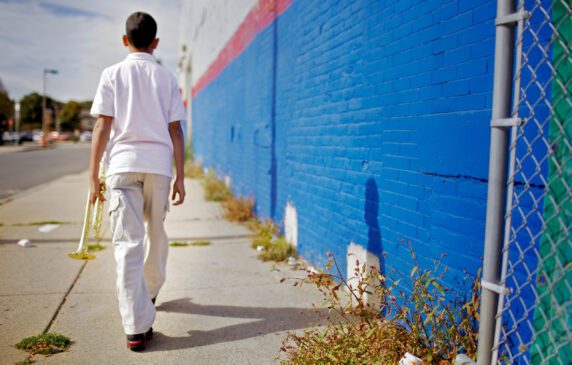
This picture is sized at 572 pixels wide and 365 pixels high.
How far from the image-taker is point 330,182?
14.9 feet

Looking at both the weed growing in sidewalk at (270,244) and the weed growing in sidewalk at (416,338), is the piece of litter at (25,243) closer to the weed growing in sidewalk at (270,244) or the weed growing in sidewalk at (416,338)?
the weed growing in sidewalk at (270,244)

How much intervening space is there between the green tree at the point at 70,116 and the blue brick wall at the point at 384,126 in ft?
394

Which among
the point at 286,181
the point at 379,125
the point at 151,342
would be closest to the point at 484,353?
the point at 379,125

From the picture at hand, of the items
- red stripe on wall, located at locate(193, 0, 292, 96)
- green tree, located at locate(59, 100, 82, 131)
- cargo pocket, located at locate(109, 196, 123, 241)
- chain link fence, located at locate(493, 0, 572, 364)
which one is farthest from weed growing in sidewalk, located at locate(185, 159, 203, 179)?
green tree, located at locate(59, 100, 82, 131)

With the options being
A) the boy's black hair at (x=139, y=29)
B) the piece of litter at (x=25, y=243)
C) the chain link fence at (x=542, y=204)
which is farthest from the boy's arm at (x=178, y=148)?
the piece of litter at (x=25, y=243)

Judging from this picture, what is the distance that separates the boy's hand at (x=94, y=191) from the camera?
329cm

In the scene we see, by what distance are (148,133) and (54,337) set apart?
1.44 m

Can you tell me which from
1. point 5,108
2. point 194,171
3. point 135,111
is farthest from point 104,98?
point 5,108

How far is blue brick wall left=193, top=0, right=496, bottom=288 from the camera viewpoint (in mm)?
2574

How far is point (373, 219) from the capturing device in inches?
146

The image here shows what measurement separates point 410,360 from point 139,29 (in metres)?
2.61

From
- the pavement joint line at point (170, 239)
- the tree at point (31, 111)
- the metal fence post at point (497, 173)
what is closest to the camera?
the metal fence post at point (497, 173)

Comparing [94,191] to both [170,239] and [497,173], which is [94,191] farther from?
[170,239]

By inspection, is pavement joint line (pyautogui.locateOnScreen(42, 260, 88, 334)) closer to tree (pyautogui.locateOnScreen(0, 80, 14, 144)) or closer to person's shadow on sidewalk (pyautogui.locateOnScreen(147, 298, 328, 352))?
person's shadow on sidewalk (pyautogui.locateOnScreen(147, 298, 328, 352))
